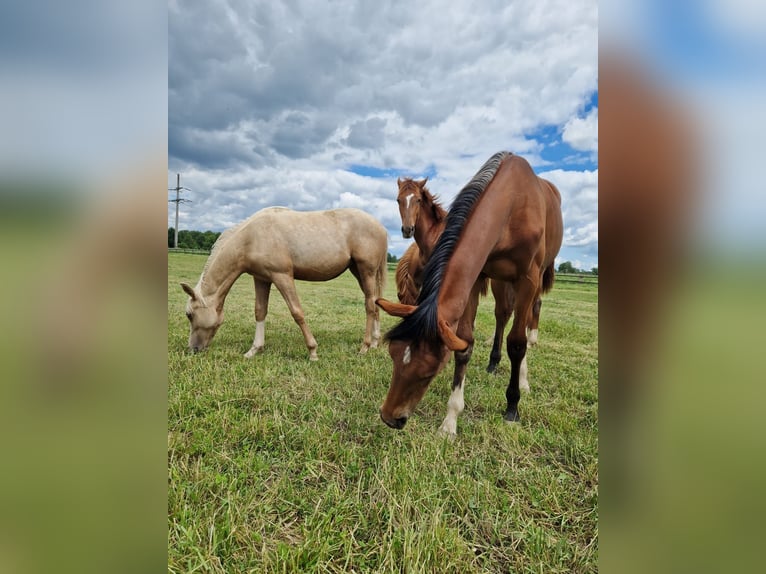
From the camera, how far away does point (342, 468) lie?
7.59ft

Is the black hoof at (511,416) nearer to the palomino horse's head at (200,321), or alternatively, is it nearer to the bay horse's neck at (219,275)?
the palomino horse's head at (200,321)

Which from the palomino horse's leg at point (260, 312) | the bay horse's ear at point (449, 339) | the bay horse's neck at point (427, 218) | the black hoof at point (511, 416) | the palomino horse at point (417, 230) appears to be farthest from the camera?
the bay horse's neck at point (427, 218)

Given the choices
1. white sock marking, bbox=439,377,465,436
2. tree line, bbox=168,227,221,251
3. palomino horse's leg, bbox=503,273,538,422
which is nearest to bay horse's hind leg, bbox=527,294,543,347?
palomino horse's leg, bbox=503,273,538,422

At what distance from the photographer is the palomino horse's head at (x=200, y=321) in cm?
527

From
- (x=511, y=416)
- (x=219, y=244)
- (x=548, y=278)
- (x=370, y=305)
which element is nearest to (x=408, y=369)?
(x=511, y=416)

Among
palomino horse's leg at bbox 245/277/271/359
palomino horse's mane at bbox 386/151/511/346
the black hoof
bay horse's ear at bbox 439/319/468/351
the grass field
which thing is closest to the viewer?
the grass field

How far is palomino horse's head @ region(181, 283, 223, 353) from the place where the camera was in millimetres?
5270

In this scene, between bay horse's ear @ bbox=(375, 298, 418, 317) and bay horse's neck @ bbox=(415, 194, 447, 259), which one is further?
bay horse's neck @ bbox=(415, 194, 447, 259)

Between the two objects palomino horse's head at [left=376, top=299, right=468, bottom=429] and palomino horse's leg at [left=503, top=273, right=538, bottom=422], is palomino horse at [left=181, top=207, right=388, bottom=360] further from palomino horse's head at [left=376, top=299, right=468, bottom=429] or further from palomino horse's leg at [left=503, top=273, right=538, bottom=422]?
palomino horse's leg at [left=503, top=273, right=538, bottom=422]

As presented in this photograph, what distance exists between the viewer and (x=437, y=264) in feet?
9.06

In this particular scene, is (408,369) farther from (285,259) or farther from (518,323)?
(285,259)

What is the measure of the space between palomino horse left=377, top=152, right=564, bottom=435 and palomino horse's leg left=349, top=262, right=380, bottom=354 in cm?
281

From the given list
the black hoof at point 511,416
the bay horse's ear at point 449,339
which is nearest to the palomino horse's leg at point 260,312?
the black hoof at point 511,416
